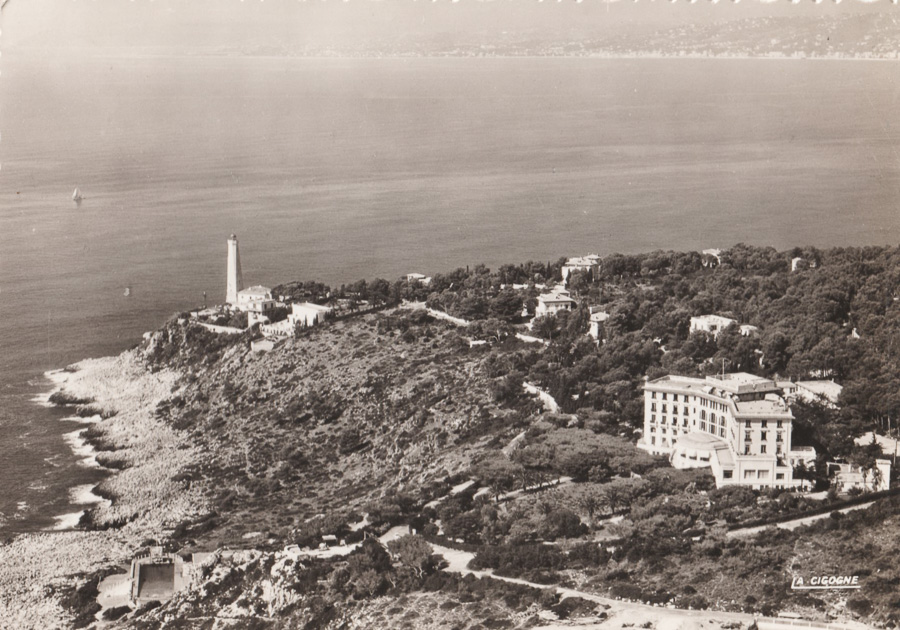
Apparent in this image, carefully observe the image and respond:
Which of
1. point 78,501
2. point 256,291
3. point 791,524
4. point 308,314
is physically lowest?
point 78,501

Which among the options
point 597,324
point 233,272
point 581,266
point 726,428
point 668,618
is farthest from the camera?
point 233,272

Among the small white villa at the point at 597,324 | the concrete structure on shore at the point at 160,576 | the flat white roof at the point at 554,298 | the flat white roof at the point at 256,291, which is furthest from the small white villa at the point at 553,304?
the concrete structure on shore at the point at 160,576

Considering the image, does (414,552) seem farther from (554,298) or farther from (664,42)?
(664,42)

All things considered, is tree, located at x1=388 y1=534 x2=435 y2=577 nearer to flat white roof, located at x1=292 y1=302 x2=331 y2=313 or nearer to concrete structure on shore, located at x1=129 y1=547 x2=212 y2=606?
concrete structure on shore, located at x1=129 y1=547 x2=212 y2=606

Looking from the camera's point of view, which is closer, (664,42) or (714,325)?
(714,325)

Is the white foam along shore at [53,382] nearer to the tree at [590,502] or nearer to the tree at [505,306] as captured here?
the tree at [505,306]

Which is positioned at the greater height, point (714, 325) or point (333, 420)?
point (714, 325)

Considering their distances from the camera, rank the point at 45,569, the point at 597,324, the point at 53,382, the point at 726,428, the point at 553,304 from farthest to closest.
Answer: the point at 53,382 → the point at 553,304 → the point at 597,324 → the point at 726,428 → the point at 45,569

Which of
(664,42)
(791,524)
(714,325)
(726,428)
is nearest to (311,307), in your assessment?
(714,325)
